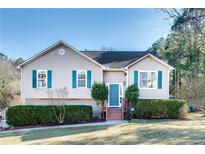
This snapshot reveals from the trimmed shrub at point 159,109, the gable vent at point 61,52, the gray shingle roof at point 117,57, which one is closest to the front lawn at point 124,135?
the trimmed shrub at point 159,109

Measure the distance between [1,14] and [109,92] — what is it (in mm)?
5000

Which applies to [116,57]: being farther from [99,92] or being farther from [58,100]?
[58,100]

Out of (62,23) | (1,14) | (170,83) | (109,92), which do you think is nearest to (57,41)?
(62,23)

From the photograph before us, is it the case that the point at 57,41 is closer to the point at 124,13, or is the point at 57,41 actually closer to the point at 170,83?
the point at 124,13

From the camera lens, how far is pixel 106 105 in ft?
37.3

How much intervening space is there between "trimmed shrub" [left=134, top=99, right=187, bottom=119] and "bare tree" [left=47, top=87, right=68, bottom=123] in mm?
2893

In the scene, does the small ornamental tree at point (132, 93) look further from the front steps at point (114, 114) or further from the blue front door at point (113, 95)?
the front steps at point (114, 114)

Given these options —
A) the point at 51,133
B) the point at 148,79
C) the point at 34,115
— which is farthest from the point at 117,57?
the point at 51,133

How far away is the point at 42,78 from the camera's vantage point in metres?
11.0

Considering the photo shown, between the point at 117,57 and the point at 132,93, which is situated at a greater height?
the point at 117,57

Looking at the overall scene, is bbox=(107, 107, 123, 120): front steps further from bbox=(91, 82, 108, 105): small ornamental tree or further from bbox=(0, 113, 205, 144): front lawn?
bbox=(0, 113, 205, 144): front lawn

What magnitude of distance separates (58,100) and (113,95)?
7.20 feet

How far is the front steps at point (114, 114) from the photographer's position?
11.1 metres
